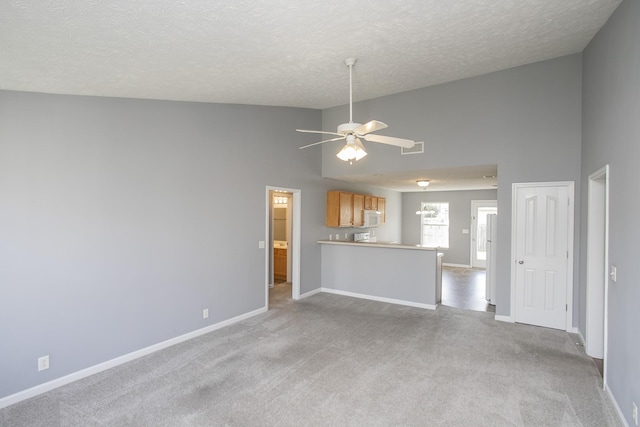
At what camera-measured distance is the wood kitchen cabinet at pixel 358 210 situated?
6.78 metres

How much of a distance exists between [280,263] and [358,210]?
2.18m

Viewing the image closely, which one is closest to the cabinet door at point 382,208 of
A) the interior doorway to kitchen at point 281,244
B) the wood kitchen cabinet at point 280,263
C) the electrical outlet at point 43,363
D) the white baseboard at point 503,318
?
the interior doorway to kitchen at point 281,244

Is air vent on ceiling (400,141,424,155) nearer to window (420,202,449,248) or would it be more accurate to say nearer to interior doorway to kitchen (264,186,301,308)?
interior doorway to kitchen (264,186,301,308)

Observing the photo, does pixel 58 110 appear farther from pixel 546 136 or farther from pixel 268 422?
pixel 546 136

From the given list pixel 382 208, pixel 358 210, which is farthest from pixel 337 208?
pixel 382 208

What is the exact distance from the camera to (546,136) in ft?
13.5

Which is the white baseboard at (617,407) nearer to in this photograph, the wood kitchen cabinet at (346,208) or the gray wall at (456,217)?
the wood kitchen cabinet at (346,208)

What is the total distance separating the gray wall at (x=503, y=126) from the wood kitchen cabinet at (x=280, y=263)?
126 inches

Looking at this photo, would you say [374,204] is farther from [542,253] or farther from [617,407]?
[617,407]

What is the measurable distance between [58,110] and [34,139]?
337 mm

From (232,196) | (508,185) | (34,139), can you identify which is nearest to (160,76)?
(34,139)

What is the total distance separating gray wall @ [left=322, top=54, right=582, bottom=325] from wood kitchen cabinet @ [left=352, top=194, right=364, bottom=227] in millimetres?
1555

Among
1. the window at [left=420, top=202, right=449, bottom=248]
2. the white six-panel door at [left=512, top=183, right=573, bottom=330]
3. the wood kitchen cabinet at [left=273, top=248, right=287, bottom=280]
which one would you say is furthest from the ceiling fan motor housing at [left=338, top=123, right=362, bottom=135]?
the window at [left=420, top=202, right=449, bottom=248]

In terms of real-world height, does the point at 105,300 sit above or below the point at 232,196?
below
